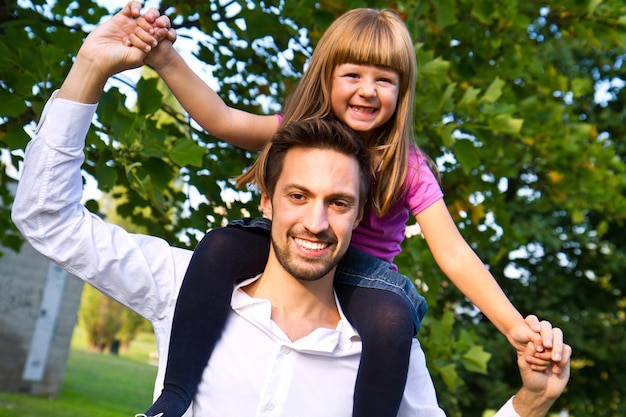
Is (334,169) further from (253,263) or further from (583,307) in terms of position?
(583,307)

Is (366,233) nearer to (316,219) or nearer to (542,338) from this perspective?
(316,219)

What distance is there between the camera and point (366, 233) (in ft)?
8.00

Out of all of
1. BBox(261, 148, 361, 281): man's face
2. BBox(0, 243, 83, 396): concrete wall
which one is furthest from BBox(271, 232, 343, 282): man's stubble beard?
BBox(0, 243, 83, 396): concrete wall

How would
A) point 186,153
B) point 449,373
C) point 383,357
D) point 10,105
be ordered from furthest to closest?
point 449,373
point 10,105
point 186,153
point 383,357

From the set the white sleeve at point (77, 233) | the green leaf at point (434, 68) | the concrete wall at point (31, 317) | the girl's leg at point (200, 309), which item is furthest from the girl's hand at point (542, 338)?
the concrete wall at point (31, 317)

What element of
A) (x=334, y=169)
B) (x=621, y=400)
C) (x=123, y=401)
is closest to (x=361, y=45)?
(x=334, y=169)

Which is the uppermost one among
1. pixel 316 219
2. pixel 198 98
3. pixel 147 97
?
pixel 147 97

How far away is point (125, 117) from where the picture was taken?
299 centimetres

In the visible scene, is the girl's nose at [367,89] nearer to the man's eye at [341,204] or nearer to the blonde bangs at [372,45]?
the blonde bangs at [372,45]

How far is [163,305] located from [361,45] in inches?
32.3

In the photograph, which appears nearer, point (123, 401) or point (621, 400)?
point (621, 400)

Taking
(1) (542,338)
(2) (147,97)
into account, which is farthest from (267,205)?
(2) (147,97)

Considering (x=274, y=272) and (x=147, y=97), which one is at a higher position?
(x=147, y=97)

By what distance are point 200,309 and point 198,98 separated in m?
0.48
